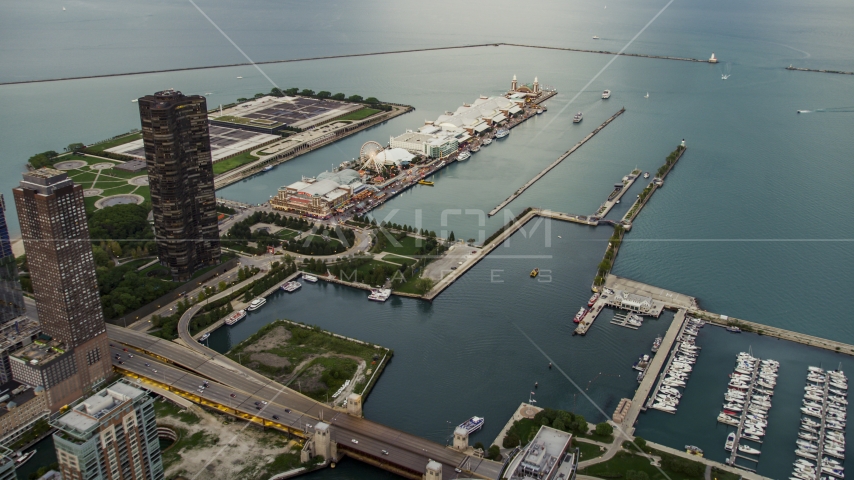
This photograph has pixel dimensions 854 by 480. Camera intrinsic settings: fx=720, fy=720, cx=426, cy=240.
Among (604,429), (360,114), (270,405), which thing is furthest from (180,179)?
(360,114)

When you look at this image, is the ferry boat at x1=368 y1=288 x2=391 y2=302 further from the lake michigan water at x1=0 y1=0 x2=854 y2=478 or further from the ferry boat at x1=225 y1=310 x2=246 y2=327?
the ferry boat at x1=225 y1=310 x2=246 y2=327

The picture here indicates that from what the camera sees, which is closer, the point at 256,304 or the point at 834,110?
the point at 256,304

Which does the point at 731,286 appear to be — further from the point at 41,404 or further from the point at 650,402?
the point at 41,404

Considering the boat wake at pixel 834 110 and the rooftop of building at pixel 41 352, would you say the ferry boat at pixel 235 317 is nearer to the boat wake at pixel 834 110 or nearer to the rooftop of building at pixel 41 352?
the rooftop of building at pixel 41 352

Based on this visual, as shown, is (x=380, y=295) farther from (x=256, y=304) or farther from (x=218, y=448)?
(x=218, y=448)

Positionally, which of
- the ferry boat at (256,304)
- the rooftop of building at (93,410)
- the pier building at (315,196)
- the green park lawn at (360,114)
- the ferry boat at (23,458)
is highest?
the rooftop of building at (93,410)

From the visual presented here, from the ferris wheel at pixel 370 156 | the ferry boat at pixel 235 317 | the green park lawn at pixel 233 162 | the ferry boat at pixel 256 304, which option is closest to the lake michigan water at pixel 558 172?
the ferry boat at pixel 256 304

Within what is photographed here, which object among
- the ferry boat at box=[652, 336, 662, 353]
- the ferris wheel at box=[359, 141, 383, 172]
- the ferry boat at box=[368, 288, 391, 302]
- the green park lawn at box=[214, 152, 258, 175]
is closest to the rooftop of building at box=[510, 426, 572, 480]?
the ferry boat at box=[652, 336, 662, 353]
